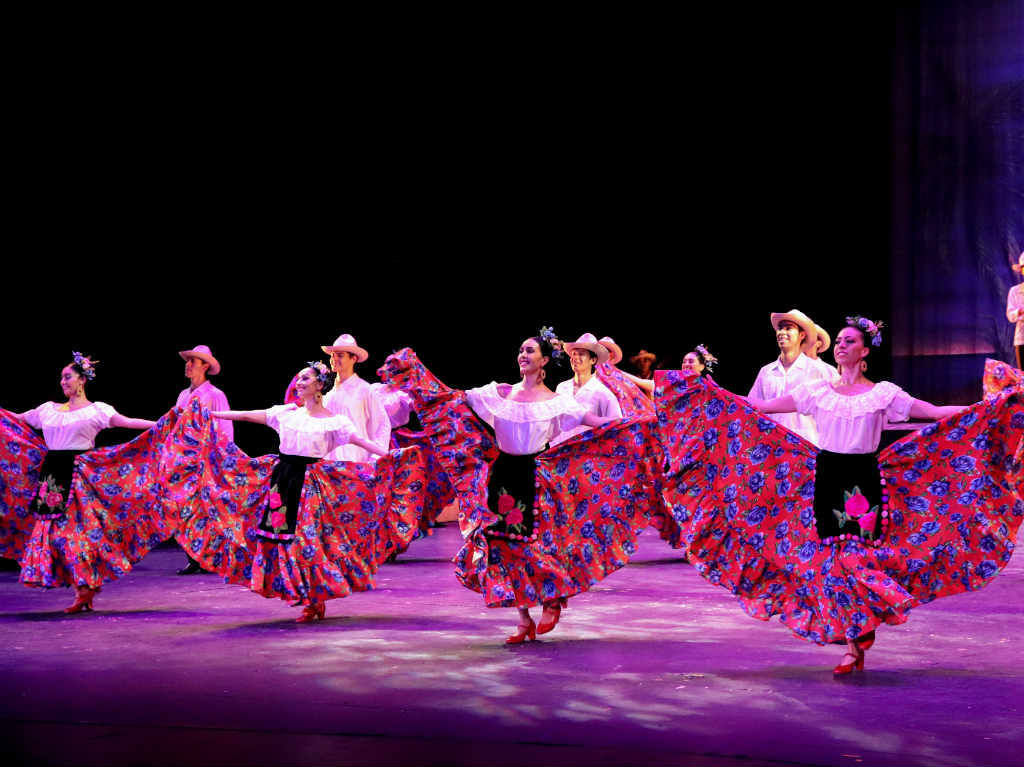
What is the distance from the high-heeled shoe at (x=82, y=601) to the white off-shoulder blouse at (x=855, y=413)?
3833 mm

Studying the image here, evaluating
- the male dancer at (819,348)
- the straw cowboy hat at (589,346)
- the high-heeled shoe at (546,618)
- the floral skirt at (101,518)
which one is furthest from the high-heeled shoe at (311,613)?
the male dancer at (819,348)

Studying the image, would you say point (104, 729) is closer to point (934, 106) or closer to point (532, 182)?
point (532, 182)

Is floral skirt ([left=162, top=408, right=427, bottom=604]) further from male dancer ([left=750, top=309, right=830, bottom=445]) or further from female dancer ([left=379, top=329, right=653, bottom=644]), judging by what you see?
male dancer ([left=750, top=309, right=830, bottom=445])

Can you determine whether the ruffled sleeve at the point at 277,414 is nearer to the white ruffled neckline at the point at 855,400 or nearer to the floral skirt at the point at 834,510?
the floral skirt at the point at 834,510

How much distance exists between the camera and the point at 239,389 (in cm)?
1084

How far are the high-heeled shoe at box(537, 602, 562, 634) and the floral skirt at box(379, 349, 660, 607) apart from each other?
4.0 inches

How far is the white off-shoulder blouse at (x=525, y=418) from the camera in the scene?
19.7 ft

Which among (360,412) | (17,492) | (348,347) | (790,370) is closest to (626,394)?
(790,370)

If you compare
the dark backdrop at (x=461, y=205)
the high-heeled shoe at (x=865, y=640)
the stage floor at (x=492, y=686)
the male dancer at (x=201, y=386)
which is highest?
the dark backdrop at (x=461, y=205)

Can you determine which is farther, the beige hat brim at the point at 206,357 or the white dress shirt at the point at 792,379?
the beige hat brim at the point at 206,357

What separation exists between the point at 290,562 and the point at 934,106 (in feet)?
27.5

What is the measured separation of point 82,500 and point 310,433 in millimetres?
1382

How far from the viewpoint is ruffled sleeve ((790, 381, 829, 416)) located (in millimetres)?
5258

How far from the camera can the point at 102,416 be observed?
7.32 meters
